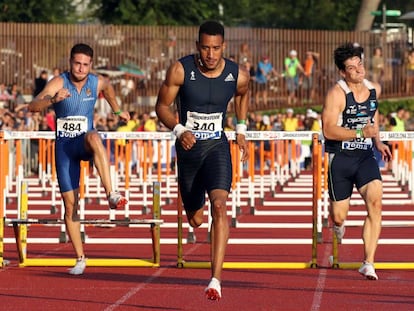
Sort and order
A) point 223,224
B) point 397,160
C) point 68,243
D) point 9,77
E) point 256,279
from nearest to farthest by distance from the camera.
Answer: point 223,224
point 256,279
point 68,243
point 397,160
point 9,77

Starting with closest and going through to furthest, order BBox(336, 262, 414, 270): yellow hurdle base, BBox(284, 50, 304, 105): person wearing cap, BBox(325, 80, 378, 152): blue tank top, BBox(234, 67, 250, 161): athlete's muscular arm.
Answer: BBox(234, 67, 250, 161): athlete's muscular arm, BBox(325, 80, 378, 152): blue tank top, BBox(336, 262, 414, 270): yellow hurdle base, BBox(284, 50, 304, 105): person wearing cap

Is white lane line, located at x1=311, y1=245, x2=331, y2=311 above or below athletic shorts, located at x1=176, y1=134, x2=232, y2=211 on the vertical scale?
below

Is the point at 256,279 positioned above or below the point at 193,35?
below

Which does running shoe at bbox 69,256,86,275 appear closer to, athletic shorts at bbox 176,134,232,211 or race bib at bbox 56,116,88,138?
race bib at bbox 56,116,88,138

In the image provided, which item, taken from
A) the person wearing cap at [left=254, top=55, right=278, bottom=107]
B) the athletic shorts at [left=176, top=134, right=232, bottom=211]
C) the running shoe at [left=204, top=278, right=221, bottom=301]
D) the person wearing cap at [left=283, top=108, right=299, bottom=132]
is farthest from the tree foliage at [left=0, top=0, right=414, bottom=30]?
the running shoe at [left=204, top=278, right=221, bottom=301]

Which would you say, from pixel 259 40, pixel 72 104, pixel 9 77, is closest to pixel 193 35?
pixel 259 40

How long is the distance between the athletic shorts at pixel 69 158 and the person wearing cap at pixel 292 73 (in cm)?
2912

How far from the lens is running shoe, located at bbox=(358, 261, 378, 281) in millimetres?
13961

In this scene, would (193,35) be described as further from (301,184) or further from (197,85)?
(197,85)

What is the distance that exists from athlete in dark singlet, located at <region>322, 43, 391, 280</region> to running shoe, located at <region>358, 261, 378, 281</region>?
1 cm

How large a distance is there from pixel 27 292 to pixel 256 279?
2.23 metres

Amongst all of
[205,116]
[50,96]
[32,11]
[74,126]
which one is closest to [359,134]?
[205,116]

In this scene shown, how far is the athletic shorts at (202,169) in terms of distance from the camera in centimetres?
1283

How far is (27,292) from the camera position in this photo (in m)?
13.4
